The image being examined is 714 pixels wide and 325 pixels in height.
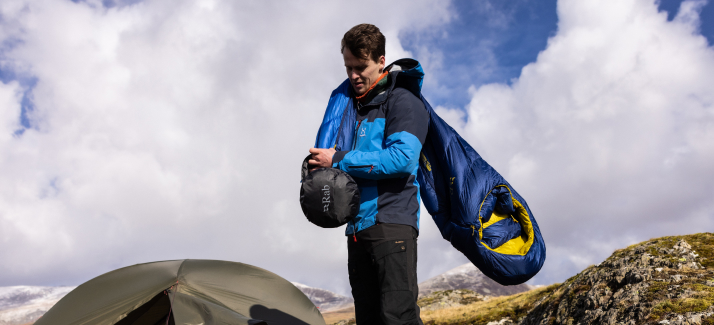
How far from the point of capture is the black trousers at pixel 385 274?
2.70 meters

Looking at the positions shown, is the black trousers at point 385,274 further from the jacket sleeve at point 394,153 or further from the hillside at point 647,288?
the hillside at point 647,288

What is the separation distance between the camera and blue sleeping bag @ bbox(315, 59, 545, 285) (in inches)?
131

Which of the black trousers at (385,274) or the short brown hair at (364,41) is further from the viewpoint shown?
the short brown hair at (364,41)

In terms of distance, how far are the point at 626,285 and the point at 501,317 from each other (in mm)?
7039

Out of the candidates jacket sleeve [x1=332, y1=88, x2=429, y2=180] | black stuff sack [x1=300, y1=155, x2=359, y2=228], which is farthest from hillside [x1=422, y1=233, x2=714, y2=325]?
black stuff sack [x1=300, y1=155, x2=359, y2=228]

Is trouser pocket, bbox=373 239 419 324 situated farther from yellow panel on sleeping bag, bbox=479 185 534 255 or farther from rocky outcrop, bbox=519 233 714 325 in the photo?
rocky outcrop, bbox=519 233 714 325

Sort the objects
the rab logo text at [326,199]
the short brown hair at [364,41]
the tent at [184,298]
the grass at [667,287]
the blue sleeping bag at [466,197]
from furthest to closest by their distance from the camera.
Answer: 1. the tent at [184,298]
2. the grass at [667,287]
3. the blue sleeping bag at [466,197]
4. the short brown hair at [364,41]
5. the rab logo text at [326,199]

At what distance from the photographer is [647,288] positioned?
6312mm

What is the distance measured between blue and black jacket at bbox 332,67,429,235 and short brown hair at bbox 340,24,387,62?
0.25 m

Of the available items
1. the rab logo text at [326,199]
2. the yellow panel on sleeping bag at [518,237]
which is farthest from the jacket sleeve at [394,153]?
the yellow panel on sleeping bag at [518,237]

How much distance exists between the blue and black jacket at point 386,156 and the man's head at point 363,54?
0.15 meters

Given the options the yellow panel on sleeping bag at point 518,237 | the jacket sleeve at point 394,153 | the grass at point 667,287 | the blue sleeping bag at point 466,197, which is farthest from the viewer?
the grass at point 667,287

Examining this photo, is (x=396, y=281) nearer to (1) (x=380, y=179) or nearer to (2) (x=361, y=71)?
(1) (x=380, y=179)

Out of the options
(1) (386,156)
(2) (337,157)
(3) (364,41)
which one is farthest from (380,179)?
(3) (364,41)
